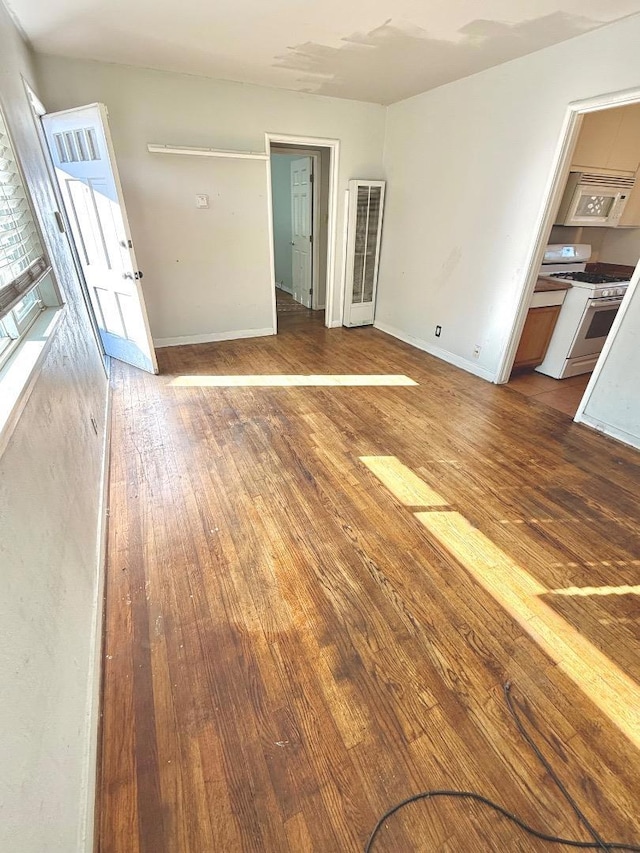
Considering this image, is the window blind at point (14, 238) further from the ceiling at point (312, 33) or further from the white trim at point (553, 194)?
the white trim at point (553, 194)

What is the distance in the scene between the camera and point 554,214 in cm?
307

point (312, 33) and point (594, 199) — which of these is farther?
point (594, 199)

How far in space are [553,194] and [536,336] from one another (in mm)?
1218

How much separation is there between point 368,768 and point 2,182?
2590 mm

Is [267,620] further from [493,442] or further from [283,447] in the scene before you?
[493,442]

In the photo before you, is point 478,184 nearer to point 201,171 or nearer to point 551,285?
point 551,285

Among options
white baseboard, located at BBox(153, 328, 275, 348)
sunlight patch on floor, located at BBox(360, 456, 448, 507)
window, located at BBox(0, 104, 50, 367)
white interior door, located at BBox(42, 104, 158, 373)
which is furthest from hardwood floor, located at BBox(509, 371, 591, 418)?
window, located at BBox(0, 104, 50, 367)

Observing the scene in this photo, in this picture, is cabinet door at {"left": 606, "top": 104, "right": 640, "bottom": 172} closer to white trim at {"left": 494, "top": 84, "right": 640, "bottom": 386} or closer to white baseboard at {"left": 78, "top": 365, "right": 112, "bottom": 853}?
white trim at {"left": 494, "top": 84, "right": 640, "bottom": 386}

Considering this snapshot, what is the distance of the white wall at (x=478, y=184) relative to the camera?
8.90ft

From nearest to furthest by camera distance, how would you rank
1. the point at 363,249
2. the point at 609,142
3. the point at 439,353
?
the point at 609,142
the point at 439,353
the point at 363,249

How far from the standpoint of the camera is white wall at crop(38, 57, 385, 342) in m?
3.39

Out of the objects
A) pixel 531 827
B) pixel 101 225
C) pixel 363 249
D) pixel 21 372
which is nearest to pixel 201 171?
pixel 101 225

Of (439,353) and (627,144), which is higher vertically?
(627,144)

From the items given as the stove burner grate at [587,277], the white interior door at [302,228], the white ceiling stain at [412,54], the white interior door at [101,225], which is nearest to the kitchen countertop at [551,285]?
the stove burner grate at [587,277]
